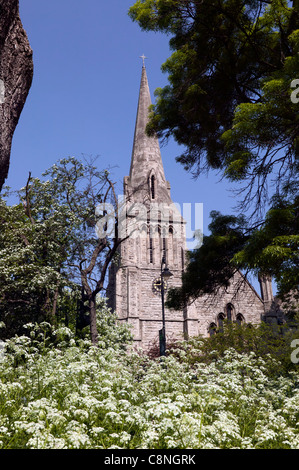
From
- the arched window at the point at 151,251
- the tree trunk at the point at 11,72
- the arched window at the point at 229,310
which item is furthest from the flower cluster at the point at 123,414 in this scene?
the arched window at the point at 151,251

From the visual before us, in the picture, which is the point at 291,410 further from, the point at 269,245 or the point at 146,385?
the point at 269,245

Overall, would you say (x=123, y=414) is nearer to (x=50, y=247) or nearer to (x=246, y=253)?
(x=246, y=253)

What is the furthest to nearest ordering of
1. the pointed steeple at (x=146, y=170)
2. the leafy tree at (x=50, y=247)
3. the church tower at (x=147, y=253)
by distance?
the pointed steeple at (x=146, y=170) → the church tower at (x=147, y=253) → the leafy tree at (x=50, y=247)

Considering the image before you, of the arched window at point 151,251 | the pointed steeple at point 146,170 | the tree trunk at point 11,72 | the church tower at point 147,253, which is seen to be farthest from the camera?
the pointed steeple at point 146,170

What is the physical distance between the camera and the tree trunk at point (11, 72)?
5.08 m

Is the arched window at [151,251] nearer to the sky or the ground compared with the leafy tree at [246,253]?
nearer to the sky

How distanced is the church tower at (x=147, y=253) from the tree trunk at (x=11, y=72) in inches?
944

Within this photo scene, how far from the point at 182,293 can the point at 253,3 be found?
7343 mm

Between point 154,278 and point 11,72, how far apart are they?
3165cm

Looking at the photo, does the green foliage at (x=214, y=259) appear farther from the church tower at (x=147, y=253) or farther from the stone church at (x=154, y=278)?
the stone church at (x=154, y=278)

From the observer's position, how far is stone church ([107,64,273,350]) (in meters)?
34.1

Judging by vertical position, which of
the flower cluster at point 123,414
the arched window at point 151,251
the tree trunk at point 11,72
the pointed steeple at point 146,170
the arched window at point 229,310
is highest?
the pointed steeple at point 146,170

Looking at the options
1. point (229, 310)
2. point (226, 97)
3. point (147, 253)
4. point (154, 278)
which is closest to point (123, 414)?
point (226, 97)
